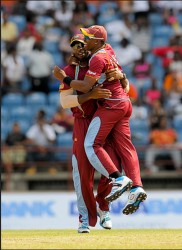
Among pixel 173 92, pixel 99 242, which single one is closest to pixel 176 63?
pixel 173 92

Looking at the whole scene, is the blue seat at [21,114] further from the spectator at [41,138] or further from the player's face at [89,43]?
the player's face at [89,43]

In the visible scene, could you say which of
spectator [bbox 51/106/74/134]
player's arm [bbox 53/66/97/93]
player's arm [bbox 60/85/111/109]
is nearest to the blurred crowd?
spectator [bbox 51/106/74/134]

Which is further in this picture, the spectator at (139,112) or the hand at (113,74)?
the spectator at (139,112)

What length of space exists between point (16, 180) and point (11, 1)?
675 cm

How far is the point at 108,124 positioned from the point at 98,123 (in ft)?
0.40

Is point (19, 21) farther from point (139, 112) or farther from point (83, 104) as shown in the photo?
point (83, 104)

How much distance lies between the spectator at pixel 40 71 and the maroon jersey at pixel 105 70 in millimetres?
9465

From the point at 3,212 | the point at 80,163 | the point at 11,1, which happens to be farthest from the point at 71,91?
the point at 11,1

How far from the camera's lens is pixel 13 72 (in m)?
19.6

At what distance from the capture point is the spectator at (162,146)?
56.9 feet

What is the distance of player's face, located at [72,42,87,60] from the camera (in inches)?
398

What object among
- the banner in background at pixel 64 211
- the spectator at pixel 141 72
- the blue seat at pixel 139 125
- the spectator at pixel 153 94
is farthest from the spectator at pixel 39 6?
the banner in background at pixel 64 211

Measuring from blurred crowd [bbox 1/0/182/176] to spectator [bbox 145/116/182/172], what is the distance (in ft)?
0.07

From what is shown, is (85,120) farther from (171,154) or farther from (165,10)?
(165,10)
